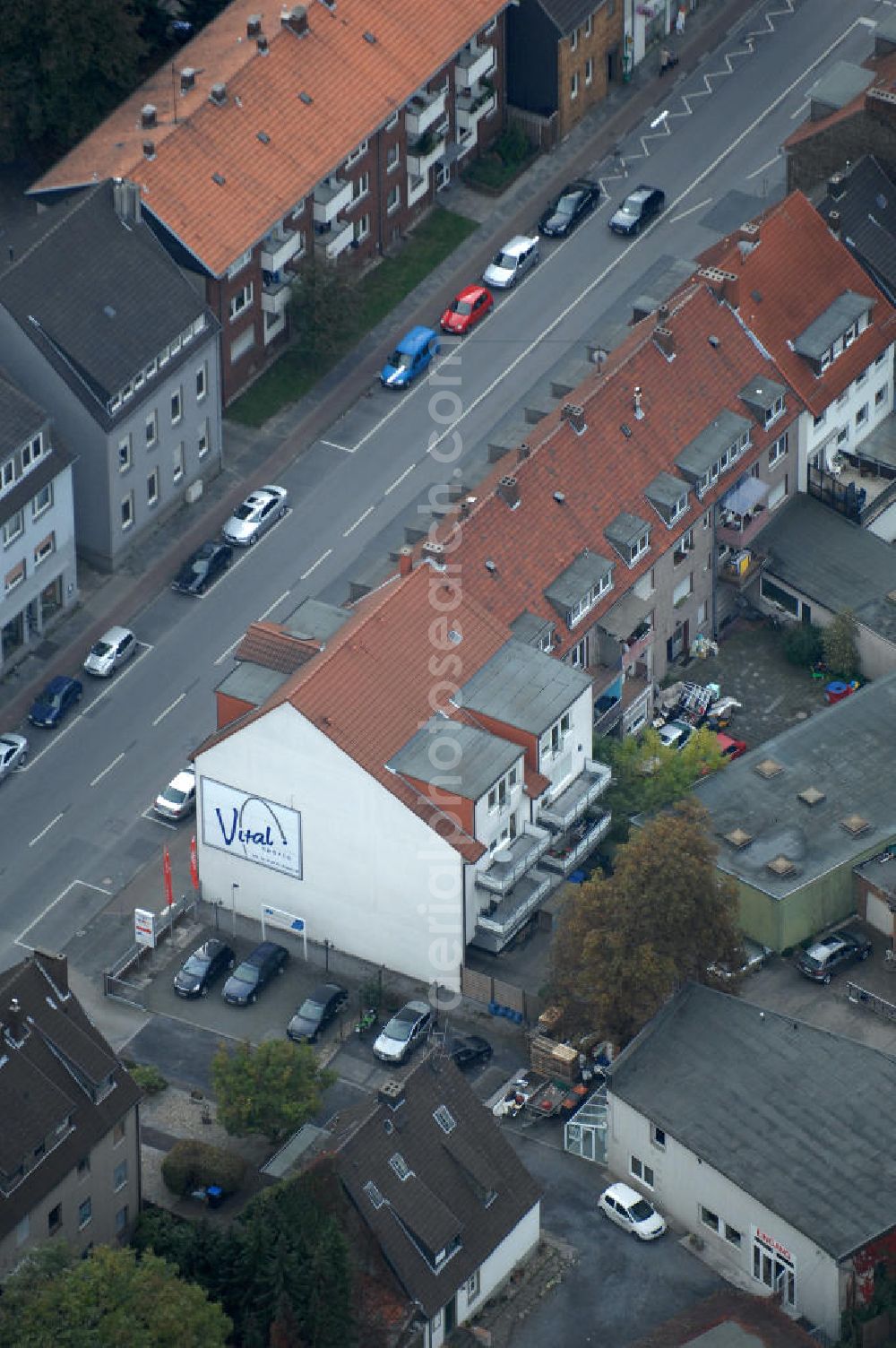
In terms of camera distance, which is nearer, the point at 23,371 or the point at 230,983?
the point at 230,983

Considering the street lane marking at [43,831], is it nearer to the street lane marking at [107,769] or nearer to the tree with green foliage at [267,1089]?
the street lane marking at [107,769]

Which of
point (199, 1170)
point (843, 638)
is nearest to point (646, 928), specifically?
point (199, 1170)

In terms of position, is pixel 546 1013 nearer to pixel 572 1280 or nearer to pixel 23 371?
pixel 572 1280

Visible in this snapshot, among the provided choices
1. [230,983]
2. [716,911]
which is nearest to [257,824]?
[230,983]

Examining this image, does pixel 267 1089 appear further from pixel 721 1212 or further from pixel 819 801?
pixel 819 801

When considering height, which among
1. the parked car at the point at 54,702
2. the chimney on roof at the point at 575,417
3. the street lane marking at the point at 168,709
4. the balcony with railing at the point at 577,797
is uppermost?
the chimney on roof at the point at 575,417

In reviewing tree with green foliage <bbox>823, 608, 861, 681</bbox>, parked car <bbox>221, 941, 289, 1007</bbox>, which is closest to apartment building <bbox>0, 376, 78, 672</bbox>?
parked car <bbox>221, 941, 289, 1007</bbox>

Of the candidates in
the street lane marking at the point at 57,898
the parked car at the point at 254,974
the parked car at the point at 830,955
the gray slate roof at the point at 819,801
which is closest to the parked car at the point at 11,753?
the street lane marking at the point at 57,898
